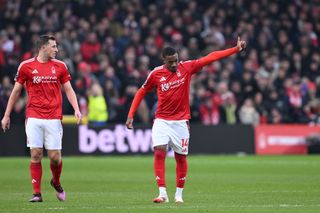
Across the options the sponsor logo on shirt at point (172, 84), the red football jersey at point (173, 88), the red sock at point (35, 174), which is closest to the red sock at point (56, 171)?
the red sock at point (35, 174)

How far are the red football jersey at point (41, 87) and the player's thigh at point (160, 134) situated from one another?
58.8 inches

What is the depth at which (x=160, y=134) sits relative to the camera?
1471cm

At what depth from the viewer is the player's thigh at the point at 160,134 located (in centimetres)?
1468

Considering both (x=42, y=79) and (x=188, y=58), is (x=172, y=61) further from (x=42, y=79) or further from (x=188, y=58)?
(x=188, y=58)

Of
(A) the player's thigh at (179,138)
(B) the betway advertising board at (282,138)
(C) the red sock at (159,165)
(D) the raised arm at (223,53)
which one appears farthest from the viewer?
(B) the betway advertising board at (282,138)

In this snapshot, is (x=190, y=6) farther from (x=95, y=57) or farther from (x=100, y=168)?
(x=100, y=168)

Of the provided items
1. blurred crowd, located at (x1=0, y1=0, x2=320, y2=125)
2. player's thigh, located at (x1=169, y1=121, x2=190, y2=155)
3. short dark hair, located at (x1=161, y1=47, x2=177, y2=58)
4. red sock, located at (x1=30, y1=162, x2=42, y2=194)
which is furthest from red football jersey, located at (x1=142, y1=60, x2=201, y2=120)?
blurred crowd, located at (x1=0, y1=0, x2=320, y2=125)

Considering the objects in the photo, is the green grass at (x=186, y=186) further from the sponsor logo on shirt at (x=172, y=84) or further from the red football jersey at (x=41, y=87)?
the sponsor logo on shirt at (x=172, y=84)

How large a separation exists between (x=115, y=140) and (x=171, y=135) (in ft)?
48.9

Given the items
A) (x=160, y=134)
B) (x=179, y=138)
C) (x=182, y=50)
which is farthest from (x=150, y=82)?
(x=182, y=50)

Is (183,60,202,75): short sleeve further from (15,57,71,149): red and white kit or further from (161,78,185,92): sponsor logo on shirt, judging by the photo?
(15,57,71,149): red and white kit

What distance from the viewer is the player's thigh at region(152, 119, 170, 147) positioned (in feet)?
48.2

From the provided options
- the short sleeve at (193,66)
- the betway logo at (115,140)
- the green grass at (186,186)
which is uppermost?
the short sleeve at (193,66)

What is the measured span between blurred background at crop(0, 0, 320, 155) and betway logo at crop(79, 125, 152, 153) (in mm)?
Result: 67
